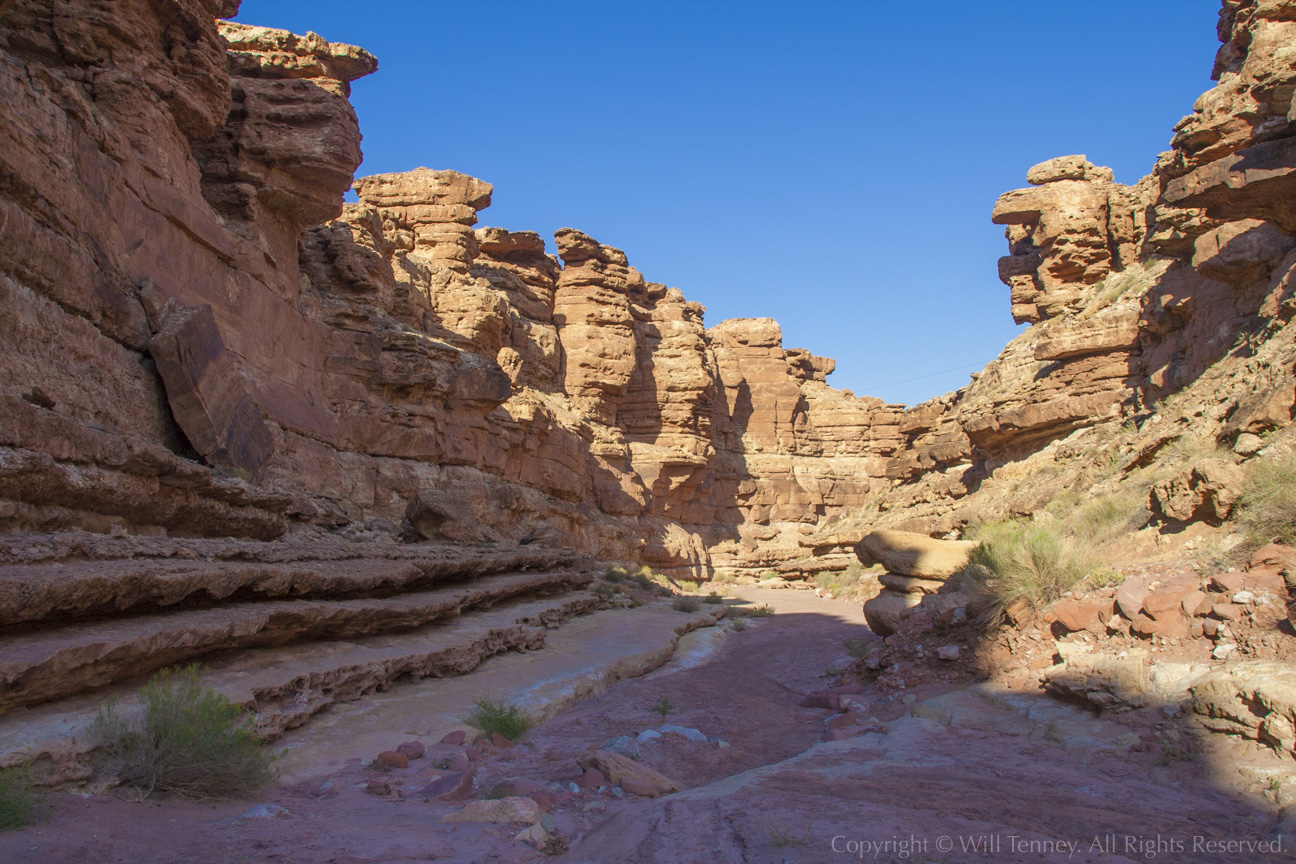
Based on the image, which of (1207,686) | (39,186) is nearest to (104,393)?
(39,186)

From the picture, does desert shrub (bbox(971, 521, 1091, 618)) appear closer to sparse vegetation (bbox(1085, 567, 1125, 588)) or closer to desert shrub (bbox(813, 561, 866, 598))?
sparse vegetation (bbox(1085, 567, 1125, 588))

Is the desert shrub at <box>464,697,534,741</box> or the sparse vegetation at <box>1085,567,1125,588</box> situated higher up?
the sparse vegetation at <box>1085,567,1125,588</box>

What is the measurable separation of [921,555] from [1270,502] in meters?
5.35

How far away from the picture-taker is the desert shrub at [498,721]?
18.0 ft

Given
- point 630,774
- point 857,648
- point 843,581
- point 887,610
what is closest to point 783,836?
point 630,774

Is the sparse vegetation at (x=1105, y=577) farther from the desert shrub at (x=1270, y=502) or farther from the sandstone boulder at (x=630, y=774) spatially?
the sandstone boulder at (x=630, y=774)

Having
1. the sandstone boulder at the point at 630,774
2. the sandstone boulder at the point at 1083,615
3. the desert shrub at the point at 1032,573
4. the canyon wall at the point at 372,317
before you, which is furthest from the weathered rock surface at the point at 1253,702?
→ the canyon wall at the point at 372,317

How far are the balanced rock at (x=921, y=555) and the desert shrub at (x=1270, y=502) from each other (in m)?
3.93

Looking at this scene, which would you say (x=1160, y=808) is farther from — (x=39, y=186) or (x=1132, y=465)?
(x=39, y=186)

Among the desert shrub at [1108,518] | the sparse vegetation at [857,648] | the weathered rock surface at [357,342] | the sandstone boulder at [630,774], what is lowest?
the sparse vegetation at [857,648]

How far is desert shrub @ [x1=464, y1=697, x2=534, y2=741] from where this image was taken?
5.47 meters

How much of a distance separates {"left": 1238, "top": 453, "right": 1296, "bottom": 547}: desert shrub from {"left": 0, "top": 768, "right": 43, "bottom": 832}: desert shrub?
7.34m

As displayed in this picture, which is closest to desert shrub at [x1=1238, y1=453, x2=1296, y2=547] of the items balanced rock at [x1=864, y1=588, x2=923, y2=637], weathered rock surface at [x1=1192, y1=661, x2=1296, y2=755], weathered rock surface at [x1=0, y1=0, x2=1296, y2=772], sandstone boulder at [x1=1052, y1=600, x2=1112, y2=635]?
weathered rock surface at [x1=0, y1=0, x2=1296, y2=772]

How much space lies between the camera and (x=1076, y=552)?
7.48 m
